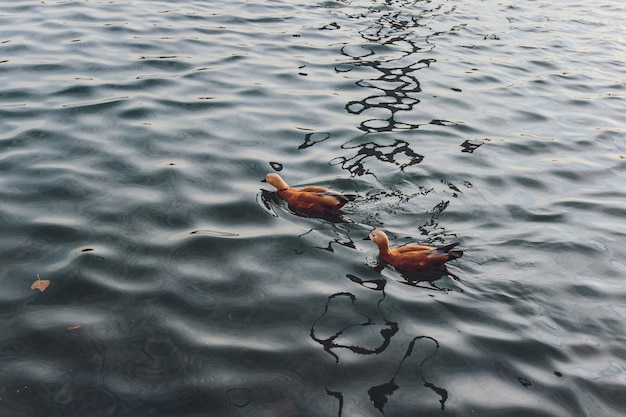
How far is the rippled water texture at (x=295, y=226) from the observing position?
5027 mm

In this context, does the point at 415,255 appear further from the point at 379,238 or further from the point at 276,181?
the point at 276,181

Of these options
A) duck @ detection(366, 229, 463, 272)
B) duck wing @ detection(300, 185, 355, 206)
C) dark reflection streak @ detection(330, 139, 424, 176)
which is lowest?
dark reflection streak @ detection(330, 139, 424, 176)

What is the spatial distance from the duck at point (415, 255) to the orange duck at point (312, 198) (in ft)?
2.62

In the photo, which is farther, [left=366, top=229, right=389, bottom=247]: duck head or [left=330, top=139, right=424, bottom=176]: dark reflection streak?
[left=330, top=139, right=424, bottom=176]: dark reflection streak

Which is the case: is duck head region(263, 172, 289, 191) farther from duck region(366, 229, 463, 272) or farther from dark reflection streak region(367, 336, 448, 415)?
dark reflection streak region(367, 336, 448, 415)

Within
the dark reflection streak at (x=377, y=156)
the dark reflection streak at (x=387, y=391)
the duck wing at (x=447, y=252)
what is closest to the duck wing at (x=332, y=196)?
the dark reflection streak at (x=377, y=156)

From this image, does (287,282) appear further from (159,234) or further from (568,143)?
(568,143)

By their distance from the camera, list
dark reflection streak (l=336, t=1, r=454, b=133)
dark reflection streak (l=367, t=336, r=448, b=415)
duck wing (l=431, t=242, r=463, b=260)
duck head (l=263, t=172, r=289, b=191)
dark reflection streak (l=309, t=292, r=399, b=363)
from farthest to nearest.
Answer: dark reflection streak (l=336, t=1, r=454, b=133), duck head (l=263, t=172, r=289, b=191), duck wing (l=431, t=242, r=463, b=260), dark reflection streak (l=309, t=292, r=399, b=363), dark reflection streak (l=367, t=336, r=448, b=415)

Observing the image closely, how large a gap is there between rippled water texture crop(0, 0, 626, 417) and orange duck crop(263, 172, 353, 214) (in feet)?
0.45

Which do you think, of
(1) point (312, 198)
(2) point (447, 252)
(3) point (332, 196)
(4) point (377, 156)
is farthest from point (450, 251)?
(4) point (377, 156)

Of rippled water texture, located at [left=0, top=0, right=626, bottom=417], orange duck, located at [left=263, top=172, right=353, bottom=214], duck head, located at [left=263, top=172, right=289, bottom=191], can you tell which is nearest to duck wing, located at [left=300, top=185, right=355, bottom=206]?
orange duck, located at [left=263, top=172, right=353, bottom=214]

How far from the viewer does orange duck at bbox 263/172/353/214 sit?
7.12m

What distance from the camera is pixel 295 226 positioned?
720 centimetres

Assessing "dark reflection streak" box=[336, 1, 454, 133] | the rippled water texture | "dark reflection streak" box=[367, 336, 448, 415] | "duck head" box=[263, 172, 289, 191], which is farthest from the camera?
"dark reflection streak" box=[336, 1, 454, 133]
